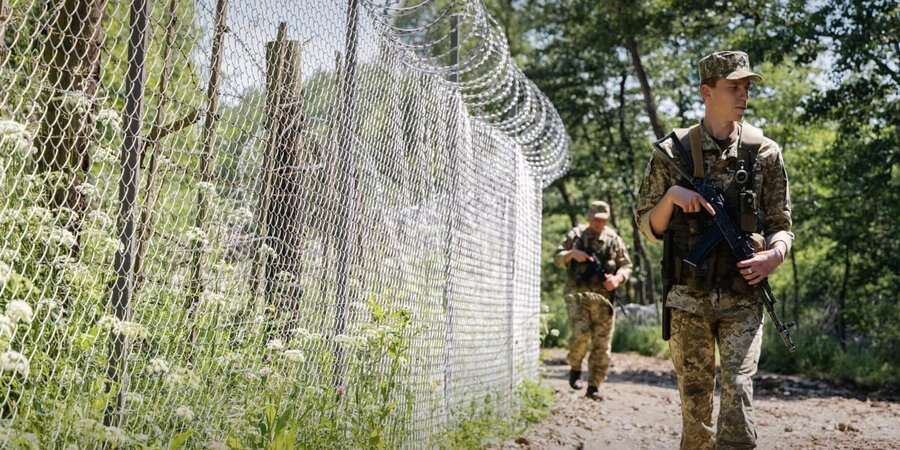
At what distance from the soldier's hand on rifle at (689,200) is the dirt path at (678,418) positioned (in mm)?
2809

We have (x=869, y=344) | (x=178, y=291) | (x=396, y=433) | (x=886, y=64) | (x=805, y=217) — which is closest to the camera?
(x=178, y=291)

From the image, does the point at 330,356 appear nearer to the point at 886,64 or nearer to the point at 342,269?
the point at 342,269

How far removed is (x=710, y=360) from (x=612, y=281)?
18.5ft

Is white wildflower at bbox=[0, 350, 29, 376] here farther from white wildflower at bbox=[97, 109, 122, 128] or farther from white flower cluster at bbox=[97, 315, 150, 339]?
white wildflower at bbox=[97, 109, 122, 128]

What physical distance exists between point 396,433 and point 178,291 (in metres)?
2.00

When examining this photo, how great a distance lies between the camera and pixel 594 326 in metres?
Result: 10.1

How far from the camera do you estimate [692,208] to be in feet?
13.3

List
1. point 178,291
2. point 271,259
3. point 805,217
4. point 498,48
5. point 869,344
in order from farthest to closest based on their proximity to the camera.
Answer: point 869,344 → point 805,217 → point 498,48 → point 271,259 → point 178,291

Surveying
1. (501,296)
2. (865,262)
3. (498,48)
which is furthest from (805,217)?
(498,48)

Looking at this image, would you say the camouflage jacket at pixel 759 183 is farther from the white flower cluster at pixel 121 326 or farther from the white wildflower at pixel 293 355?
the white flower cluster at pixel 121 326

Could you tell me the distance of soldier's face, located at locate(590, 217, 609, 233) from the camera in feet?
33.2

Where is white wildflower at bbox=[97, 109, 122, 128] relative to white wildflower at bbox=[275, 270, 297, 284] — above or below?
above

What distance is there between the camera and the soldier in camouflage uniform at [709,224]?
405 cm

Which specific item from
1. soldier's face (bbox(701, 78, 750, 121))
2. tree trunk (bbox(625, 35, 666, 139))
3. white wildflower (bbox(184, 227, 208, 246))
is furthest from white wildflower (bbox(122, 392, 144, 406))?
tree trunk (bbox(625, 35, 666, 139))
